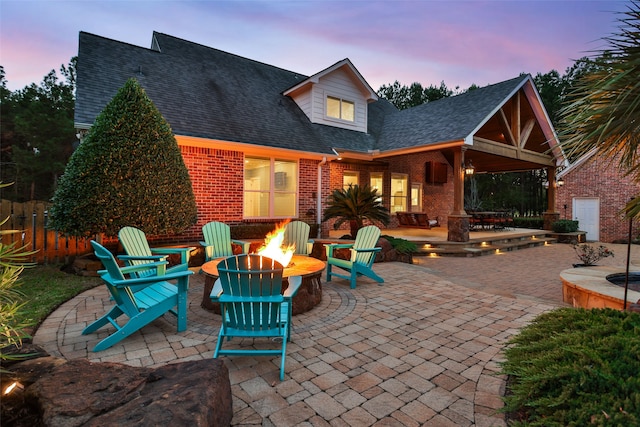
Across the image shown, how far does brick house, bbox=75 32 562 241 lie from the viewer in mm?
7844

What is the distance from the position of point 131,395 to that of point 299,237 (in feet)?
15.0

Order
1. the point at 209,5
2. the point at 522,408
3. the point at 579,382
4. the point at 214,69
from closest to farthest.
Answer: the point at 579,382, the point at 522,408, the point at 209,5, the point at 214,69

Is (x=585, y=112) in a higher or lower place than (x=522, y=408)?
higher

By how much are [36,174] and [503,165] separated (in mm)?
27402

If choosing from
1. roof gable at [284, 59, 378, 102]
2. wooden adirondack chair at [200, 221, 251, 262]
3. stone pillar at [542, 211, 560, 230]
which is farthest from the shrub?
stone pillar at [542, 211, 560, 230]

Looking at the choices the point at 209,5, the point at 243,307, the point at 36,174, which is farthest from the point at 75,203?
the point at 36,174

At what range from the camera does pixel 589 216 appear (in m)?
14.9

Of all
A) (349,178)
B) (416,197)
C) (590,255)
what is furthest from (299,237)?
(416,197)

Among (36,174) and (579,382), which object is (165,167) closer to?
(579,382)

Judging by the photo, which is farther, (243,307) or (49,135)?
(49,135)

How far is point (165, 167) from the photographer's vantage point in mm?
6016

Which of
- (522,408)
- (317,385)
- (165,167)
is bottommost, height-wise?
(317,385)

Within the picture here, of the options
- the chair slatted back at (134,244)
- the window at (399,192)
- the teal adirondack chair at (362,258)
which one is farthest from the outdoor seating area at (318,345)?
the window at (399,192)

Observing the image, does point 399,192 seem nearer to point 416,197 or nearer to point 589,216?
point 416,197
